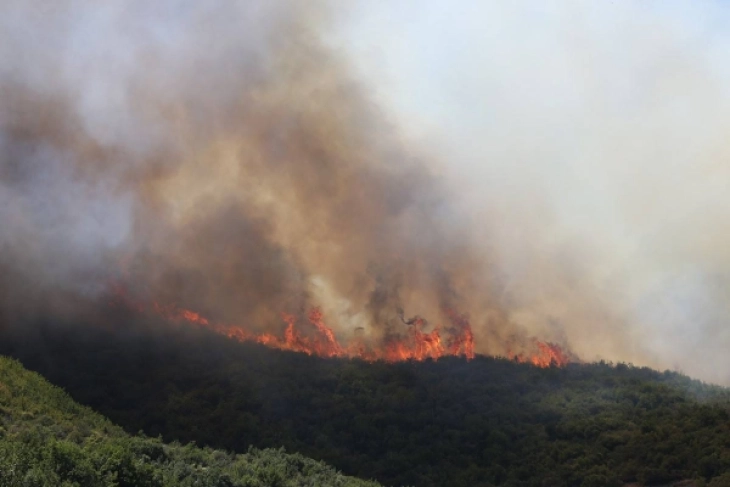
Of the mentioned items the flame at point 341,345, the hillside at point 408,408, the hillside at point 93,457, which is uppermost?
the flame at point 341,345

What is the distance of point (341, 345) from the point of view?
275ft

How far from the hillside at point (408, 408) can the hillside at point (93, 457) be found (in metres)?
6.70

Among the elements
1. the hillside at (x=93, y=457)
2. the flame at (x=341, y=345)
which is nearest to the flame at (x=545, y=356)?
the flame at (x=341, y=345)

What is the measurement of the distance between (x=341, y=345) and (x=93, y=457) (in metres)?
A: 44.1

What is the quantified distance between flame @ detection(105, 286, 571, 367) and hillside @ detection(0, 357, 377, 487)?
1989 centimetres

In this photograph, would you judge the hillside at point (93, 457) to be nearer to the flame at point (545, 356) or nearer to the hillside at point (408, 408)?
the hillside at point (408, 408)

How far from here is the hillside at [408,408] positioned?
61.0 meters

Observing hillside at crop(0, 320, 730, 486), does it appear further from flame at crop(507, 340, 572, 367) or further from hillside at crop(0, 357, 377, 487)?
hillside at crop(0, 357, 377, 487)

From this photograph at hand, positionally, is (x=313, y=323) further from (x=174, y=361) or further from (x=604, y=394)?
(x=604, y=394)

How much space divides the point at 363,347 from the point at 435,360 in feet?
24.0

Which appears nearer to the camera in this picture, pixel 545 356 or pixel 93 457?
pixel 93 457

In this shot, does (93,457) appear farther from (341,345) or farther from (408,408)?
(341,345)

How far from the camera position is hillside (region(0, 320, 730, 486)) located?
61.0 meters

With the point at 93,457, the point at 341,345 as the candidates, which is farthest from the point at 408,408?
the point at 93,457
